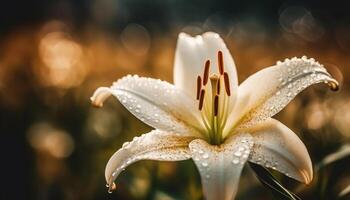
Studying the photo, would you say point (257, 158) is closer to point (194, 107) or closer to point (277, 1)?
point (194, 107)

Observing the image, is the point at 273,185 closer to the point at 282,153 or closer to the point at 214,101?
the point at 282,153

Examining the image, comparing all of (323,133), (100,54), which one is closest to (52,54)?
(100,54)

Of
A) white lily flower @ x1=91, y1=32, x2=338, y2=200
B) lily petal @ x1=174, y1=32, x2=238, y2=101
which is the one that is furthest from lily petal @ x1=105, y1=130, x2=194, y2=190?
lily petal @ x1=174, y1=32, x2=238, y2=101

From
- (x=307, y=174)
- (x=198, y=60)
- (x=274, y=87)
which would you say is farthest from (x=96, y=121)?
(x=307, y=174)

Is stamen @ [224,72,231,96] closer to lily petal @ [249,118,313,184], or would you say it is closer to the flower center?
the flower center

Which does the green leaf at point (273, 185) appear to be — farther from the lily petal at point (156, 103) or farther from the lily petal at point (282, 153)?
the lily petal at point (156, 103)

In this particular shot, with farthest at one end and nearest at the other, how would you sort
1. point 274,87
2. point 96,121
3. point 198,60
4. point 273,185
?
point 96,121 → point 198,60 → point 274,87 → point 273,185

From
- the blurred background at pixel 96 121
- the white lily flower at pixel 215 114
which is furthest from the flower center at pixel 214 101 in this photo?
the blurred background at pixel 96 121
